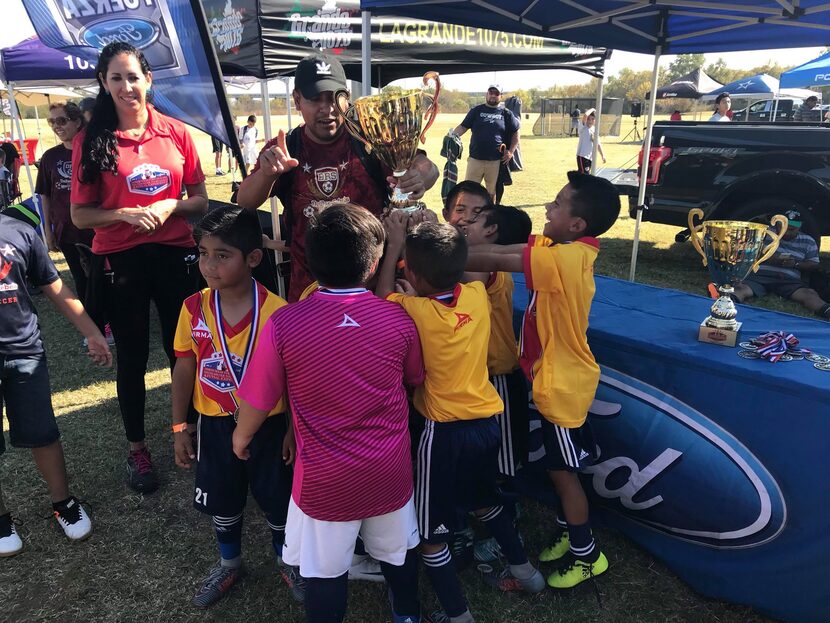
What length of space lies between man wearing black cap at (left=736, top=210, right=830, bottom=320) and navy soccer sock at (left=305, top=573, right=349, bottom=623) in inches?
193

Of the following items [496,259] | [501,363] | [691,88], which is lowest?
[501,363]

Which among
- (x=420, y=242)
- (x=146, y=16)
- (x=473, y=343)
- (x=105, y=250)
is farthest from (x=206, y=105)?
(x=473, y=343)

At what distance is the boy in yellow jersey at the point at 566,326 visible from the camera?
1951 mm

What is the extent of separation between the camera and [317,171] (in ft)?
7.20

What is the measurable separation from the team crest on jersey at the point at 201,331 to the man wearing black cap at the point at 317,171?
46 centimetres

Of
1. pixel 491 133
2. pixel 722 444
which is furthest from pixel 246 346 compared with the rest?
pixel 491 133

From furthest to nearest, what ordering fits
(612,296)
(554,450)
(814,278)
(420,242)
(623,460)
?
(814,278) < (612,296) < (623,460) < (554,450) < (420,242)

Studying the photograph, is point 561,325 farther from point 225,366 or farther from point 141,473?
point 141,473

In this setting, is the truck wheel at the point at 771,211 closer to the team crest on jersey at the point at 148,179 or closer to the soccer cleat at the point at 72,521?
the team crest on jersey at the point at 148,179

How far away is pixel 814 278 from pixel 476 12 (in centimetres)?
425

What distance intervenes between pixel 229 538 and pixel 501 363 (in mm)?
1259

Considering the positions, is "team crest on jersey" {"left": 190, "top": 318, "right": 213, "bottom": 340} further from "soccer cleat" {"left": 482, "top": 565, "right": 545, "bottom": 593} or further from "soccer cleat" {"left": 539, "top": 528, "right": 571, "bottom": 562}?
"soccer cleat" {"left": 539, "top": 528, "right": 571, "bottom": 562}

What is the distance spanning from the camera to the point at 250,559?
243cm

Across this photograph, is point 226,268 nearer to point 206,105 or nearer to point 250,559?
point 206,105
